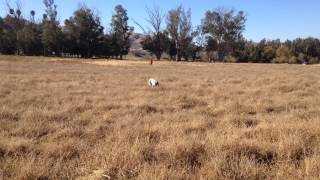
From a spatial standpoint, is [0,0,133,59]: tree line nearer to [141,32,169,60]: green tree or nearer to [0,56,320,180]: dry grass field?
[141,32,169,60]: green tree

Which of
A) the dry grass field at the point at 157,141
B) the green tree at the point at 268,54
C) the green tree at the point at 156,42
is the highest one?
the green tree at the point at 156,42

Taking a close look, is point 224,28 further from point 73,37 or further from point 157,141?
point 157,141

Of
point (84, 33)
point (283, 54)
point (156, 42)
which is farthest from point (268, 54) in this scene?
point (84, 33)

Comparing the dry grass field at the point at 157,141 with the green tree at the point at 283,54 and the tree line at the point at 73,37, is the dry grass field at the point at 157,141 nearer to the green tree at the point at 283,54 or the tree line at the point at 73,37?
the tree line at the point at 73,37

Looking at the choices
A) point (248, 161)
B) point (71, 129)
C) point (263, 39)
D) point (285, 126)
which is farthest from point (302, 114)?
point (263, 39)

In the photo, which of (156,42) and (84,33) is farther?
(156,42)

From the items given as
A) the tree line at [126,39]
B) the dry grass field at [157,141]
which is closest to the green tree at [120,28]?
the tree line at [126,39]

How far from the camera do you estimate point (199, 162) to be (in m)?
5.36

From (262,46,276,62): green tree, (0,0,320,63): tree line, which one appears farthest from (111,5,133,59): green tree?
(262,46,276,62): green tree

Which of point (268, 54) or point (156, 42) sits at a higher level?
point (156, 42)

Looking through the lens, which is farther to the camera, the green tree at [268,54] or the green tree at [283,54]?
the green tree at [268,54]

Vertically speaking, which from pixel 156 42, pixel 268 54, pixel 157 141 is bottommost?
pixel 157 141

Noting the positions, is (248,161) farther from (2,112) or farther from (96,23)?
(96,23)

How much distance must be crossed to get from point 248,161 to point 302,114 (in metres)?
4.68
